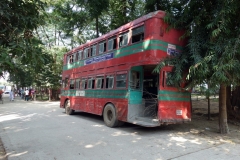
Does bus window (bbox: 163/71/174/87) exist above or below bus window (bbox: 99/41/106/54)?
below

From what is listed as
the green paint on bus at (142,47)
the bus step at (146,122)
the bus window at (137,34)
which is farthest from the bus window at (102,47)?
the bus step at (146,122)

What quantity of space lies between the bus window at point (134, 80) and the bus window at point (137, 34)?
4.36ft

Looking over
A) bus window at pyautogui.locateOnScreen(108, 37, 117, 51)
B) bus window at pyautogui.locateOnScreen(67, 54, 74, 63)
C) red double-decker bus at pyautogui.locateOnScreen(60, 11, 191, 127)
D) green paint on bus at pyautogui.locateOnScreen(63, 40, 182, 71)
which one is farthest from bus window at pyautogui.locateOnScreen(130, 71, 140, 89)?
bus window at pyautogui.locateOnScreen(67, 54, 74, 63)

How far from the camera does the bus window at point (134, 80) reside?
846 centimetres

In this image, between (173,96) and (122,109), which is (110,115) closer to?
(122,109)

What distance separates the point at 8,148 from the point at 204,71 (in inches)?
251

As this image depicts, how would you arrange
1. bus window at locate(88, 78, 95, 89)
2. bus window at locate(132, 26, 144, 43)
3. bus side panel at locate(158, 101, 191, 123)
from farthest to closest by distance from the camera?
1. bus window at locate(88, 78, 95, 89)
2. bus window at locate(132, 26, 144, 43)
3. bus side panel at locate(158, 101, 191, 123)

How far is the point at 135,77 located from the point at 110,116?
217 centimetres

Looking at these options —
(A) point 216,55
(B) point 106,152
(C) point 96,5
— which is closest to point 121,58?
(A) point 216,55

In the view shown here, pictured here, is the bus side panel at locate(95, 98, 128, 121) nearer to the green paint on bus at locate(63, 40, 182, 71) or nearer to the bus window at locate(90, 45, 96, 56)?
the green paint on bus at locate(63, 40, 182, 71)

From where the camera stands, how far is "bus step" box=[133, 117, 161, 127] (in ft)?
23.9

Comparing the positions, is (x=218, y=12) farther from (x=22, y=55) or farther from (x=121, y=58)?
(x=22, y=55)

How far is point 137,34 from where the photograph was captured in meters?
8.13

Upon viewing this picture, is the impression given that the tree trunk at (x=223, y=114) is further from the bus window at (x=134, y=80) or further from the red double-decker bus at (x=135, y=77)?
the bus window at (x=134, y=80)
